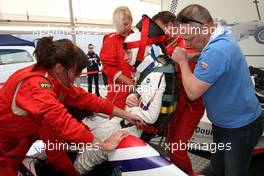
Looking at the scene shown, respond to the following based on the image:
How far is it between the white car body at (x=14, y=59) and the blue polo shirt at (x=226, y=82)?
417 cm

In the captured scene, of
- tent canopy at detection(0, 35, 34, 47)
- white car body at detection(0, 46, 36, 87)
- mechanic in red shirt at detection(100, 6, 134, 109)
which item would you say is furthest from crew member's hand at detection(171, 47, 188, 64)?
white car body at detection(0, 46, 36, 87)

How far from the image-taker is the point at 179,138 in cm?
204

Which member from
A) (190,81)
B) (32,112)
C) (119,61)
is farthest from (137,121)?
(119,61)

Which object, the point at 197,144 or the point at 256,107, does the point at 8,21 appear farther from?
the point at 256,107

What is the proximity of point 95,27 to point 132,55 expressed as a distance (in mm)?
4364

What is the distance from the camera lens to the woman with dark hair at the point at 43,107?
4.41ft

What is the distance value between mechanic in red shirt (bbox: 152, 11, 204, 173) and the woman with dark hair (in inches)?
15.9

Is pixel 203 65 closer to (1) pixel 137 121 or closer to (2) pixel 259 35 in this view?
(1) pixel 137 121

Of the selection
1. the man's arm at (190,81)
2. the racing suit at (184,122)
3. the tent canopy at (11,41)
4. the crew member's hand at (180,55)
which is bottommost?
the racing suit at (184,122)

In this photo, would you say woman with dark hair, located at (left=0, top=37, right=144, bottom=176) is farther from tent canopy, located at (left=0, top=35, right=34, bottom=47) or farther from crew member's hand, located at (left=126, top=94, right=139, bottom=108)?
tent canopy, located at (left=0, top=35, right=34, bottom=47)

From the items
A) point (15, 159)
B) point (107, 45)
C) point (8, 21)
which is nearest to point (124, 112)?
point (15, 159)

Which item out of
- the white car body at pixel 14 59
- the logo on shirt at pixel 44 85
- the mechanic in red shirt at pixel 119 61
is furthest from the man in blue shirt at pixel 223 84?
the white car body at pixel 14 59

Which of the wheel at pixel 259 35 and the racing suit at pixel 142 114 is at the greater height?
the wheel at pixel 259 35

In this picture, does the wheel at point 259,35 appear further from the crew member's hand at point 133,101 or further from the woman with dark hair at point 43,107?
the woman with dark hair at point 43,107
